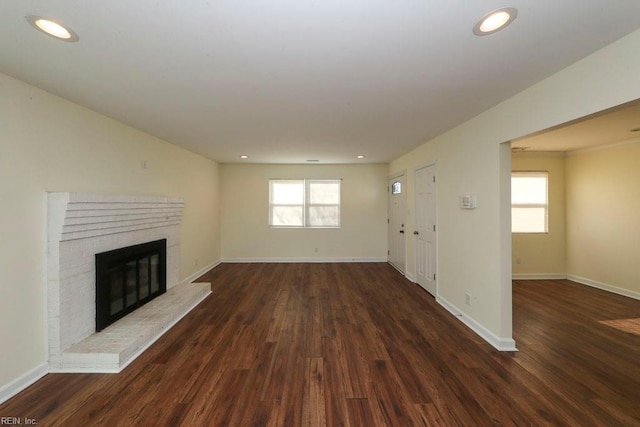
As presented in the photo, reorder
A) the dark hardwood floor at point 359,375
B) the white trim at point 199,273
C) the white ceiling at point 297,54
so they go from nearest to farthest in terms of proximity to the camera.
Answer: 1. the white ceiling at point 297,54
2. the dark hardwood floor at point 359,375
3. the white trim at point 199,273

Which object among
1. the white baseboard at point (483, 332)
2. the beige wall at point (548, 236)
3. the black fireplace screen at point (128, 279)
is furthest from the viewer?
the beige wall at point (548, 236)

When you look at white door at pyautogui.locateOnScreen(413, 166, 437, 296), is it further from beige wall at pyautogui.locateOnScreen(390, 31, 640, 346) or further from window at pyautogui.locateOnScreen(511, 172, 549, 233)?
window at pyautogui.locateOnScreen(511, 172, 549, 233)

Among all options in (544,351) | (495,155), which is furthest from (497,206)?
(544,351)

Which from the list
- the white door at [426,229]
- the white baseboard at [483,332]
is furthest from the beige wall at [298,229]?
the white baseboard at [483,332]

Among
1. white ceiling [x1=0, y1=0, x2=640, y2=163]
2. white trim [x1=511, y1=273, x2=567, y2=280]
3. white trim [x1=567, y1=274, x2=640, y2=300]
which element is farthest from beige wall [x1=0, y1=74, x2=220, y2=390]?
white trim [x1=567, y1=274, x2=640, y2=300]

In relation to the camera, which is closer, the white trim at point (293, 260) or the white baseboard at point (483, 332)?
the white baseboard at point (483, 332)

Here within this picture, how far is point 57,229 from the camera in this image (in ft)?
7.32

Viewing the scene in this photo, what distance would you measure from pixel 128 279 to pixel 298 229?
381 centimetres

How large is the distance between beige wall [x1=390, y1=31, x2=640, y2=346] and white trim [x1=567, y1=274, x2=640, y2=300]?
2.99 m

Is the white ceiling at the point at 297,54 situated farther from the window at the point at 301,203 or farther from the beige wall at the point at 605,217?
the window at the point at 301,203

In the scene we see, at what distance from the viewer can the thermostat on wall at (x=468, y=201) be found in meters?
2.96

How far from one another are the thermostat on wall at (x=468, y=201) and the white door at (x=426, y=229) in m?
0.84

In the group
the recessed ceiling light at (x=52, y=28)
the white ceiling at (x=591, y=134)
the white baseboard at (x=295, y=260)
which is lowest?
the white baseboard at (x=295, y=260)

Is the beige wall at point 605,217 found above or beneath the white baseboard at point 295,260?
above
